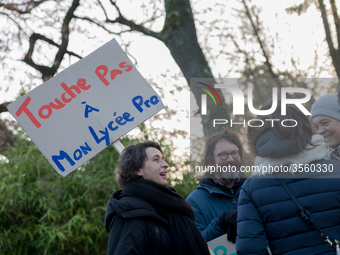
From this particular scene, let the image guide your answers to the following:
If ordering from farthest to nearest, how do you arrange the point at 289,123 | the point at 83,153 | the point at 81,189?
the point at 81,189
the point at 83,153
the point at 289,123

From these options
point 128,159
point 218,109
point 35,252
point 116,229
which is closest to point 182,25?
point 218,109

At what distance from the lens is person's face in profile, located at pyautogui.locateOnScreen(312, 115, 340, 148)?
2.37 meters

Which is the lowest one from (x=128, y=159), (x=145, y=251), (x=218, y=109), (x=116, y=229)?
(x=218, y=109)

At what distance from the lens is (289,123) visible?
1.81 metres

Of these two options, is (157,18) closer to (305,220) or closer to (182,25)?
(182,25)

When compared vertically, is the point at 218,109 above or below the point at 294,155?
below

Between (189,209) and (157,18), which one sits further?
(157,18)

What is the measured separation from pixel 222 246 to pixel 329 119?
3.37 ft

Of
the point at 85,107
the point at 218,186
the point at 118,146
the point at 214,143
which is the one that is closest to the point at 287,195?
the point at 218,186

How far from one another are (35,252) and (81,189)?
864mm

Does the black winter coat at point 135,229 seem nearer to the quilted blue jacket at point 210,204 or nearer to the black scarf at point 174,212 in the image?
the black scarf at point 174,212

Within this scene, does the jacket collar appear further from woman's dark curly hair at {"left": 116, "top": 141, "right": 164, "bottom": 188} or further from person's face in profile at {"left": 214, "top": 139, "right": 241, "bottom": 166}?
woman's dark curly hair at {"left": 116, "top": 141, "right": 164, "bottom": 188}

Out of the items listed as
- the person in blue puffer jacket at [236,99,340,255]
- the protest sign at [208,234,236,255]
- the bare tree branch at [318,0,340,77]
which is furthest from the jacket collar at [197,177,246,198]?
the bare tree branch at [318,0,340,77]

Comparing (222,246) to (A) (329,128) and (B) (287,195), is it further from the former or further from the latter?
(A) (329,128)
